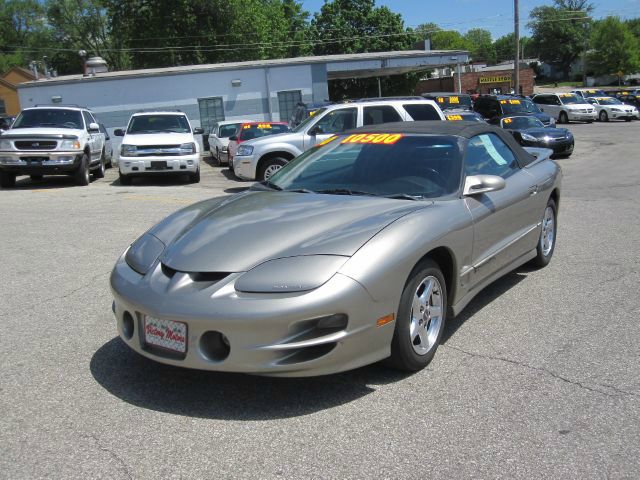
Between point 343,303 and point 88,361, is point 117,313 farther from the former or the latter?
point 343,303

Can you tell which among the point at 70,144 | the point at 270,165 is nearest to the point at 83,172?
the point at 70,144

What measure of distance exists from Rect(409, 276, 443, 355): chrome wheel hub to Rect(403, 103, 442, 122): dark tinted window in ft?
31.7

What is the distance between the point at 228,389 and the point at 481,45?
167555mm

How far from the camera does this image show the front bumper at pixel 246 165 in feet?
43.2

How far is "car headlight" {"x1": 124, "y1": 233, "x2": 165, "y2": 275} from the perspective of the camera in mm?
3847

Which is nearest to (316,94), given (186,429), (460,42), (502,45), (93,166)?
(93,166)

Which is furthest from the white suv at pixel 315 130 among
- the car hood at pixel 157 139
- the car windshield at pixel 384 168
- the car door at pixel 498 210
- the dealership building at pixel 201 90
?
the dealership building at pixel 201 90

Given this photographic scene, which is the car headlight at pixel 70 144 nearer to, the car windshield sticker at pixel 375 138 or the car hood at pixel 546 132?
the car windshield sticker at pixel 375 138

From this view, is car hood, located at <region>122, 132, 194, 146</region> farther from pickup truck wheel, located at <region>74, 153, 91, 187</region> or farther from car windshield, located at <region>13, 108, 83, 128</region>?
car windshield, located at <region>13, 108, 83, 128</region>

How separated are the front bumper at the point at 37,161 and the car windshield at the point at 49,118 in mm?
1062

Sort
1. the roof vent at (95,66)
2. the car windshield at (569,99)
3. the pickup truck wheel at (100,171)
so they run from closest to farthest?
the pickup truck wheel at (100,171) → the roof vent at (95,66) → the car windshield at (569,99)

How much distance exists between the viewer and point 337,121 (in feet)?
44.3

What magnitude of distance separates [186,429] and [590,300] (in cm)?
348

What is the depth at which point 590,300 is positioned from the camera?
16.8ft
